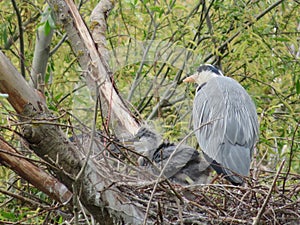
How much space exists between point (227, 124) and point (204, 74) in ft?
2.48

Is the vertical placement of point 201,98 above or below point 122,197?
below

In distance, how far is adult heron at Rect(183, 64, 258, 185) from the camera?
412cm

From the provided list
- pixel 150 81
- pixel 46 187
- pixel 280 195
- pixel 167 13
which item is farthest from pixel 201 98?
pixel 46 187

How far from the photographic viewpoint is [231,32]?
532 centimetres

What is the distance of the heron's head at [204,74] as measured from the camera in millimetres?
5016

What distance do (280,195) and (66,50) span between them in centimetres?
274

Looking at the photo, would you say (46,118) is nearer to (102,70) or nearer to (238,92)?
(102,70)

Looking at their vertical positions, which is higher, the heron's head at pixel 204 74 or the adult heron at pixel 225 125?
the heron's head at pixel 204 74

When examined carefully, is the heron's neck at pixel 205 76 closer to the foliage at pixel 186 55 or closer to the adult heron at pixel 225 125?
the adult heron at pixel 225 125

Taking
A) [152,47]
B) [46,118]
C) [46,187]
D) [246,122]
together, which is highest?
[46,118]

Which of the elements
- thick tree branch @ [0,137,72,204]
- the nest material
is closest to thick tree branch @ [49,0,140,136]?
the nest material

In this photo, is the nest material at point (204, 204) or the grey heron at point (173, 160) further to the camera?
the grey heron at point (173, 160)

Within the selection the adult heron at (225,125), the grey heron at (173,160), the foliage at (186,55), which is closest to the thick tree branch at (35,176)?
the grey heron at (173,160)

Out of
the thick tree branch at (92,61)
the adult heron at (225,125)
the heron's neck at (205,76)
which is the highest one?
the thick tree branch at (92,61)
